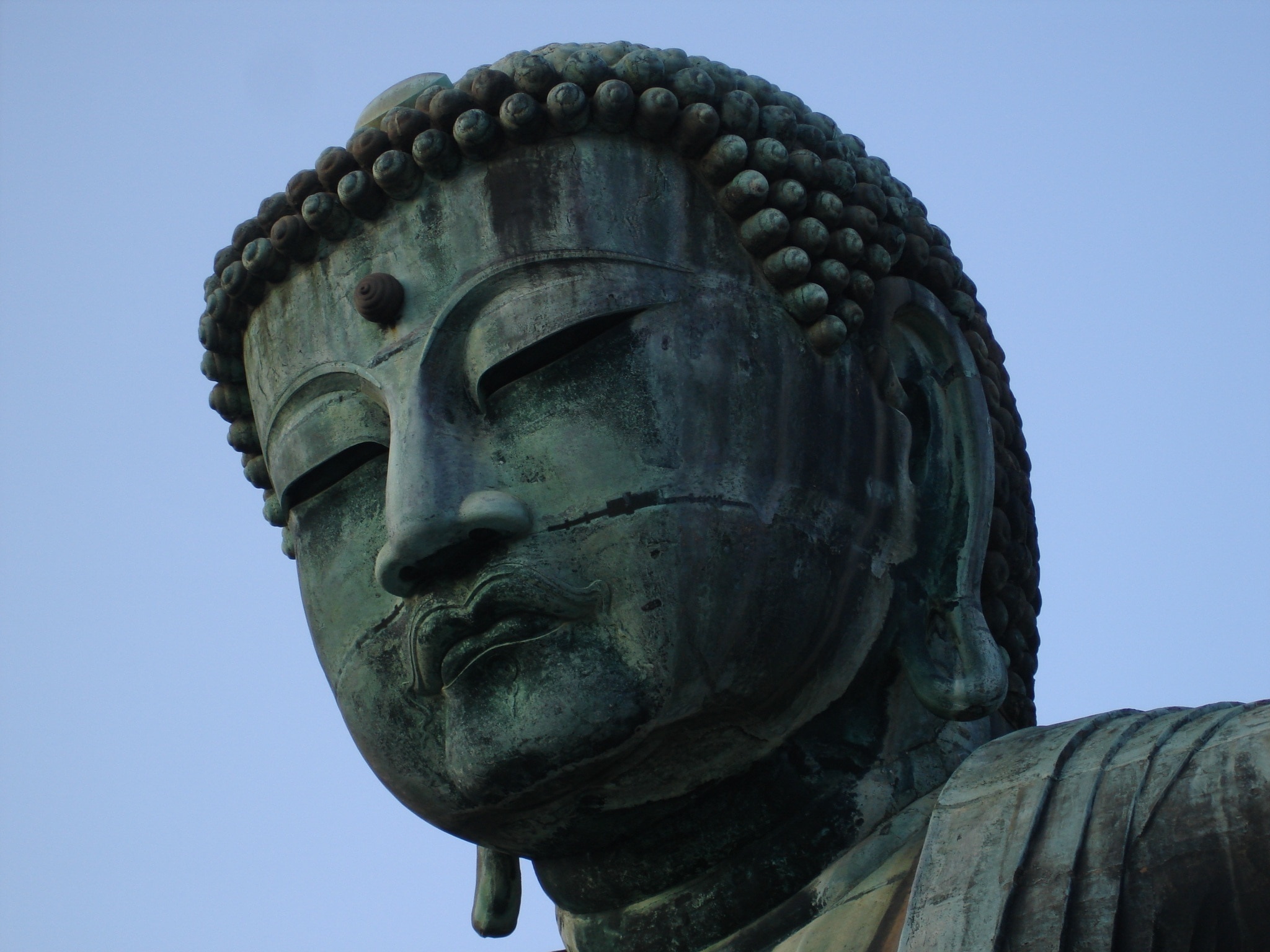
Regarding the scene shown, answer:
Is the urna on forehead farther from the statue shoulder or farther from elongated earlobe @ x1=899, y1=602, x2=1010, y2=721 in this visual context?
the statue shoulder

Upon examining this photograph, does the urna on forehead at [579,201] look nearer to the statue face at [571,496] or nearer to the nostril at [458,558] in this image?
the statue face at [571,496]

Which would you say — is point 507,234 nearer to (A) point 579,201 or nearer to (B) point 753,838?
(A) point 579,201

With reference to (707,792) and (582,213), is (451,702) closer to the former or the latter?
(707,792)

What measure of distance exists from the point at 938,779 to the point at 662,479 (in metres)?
1.22

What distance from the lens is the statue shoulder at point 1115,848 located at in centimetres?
473

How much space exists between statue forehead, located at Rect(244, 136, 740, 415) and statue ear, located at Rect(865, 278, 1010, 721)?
658mm

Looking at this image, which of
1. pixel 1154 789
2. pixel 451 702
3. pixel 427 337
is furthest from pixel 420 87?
pixel 1154 789

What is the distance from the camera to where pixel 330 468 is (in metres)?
6.09

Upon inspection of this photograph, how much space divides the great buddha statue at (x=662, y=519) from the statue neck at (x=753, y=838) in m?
0.01

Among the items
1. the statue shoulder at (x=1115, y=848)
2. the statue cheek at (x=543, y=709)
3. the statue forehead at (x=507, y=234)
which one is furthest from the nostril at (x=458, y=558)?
the statue shoulder at (x=1115, y=848)

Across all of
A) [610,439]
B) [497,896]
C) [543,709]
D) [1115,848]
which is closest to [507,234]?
[610,439]

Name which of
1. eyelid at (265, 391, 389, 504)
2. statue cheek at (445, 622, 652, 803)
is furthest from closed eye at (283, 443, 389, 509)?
statue cheek at (445, 622, 652, 803)

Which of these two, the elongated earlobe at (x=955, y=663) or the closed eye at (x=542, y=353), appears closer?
the closed eye at (x=542, y=353)

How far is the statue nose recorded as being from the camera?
217 inches
